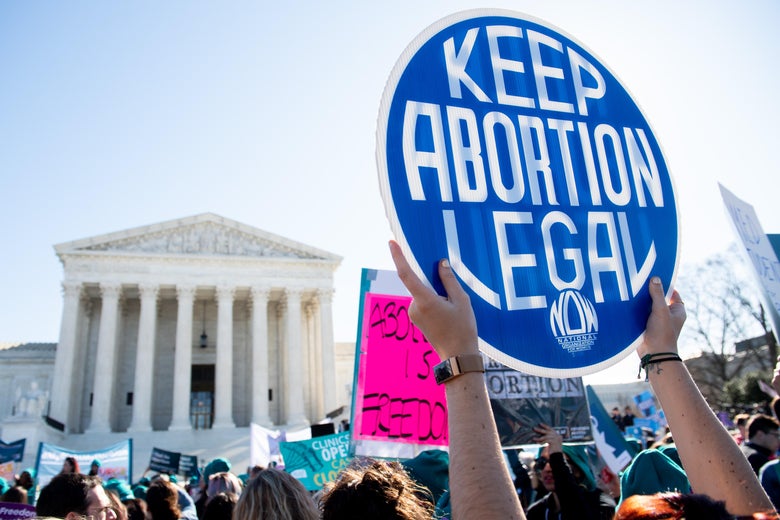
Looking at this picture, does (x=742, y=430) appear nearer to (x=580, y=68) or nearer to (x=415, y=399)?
(x=415, y=399)

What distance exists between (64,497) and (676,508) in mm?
3898

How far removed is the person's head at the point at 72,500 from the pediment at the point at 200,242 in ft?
125

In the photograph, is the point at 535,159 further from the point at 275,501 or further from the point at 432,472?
the point at 432,472

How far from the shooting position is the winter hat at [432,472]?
379cm

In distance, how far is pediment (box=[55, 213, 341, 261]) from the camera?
39.3m

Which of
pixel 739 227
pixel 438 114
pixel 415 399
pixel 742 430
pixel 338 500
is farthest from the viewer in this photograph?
pixel 742 430

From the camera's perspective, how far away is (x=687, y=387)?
1.92 m

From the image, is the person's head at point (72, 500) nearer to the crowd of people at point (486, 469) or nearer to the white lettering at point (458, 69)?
the crowd of people at point (486, 469)

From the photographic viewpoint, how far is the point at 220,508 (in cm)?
458

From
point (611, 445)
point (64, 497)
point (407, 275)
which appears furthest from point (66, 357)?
point (407, 275)

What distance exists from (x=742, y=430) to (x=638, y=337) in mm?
8924

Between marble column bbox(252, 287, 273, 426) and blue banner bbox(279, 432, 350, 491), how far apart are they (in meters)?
30.0

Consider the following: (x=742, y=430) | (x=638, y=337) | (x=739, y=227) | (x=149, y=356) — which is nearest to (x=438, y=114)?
(x=638, y=337)

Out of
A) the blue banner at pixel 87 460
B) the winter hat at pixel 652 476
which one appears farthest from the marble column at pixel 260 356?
the winter hat at pixel 652 476
